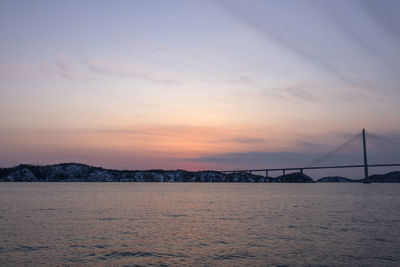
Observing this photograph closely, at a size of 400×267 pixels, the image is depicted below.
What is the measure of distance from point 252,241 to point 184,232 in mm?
6794

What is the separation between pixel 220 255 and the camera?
21.6 m

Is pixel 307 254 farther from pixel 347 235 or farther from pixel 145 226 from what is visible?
pixel 145 226

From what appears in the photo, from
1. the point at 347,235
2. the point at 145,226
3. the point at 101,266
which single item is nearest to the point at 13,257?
the point at 101,266

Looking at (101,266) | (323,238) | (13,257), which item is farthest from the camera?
(323,238)

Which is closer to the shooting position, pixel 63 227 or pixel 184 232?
pixel 184 232

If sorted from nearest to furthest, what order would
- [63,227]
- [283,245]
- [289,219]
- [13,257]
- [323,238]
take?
[13,257] → [283,245] → [323,238] → [63,227] → [289,219]

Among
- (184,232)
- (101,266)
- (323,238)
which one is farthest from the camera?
(184,232)

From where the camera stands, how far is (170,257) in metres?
21.1

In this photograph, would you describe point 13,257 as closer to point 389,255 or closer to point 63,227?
point 63,227

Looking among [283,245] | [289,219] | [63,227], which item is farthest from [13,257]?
[289,219]

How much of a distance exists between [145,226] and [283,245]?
14.7 m

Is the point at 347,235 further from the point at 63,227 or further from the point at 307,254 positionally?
the point at 63,227

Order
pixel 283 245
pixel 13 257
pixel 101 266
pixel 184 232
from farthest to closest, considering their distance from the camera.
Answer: pixel 184 232, pixel 283 245, pixel 13 257, pixel 101 266

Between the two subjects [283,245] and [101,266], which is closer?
[101,266]
